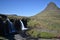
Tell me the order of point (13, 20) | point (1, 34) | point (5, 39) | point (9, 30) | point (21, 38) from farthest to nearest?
1. point (13, 20)
2. point (9, 30)
3. point (1, 34)
4. point (21, 38)
5. point (5, 39)

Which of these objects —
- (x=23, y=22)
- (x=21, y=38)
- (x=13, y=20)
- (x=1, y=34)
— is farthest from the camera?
(x=23, y=22)

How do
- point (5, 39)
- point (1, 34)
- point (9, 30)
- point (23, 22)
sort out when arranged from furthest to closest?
point (23, 22)
point (9, 30)
point (1, 34)
point (5, 39)

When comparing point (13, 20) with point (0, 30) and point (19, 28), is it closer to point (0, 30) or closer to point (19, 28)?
point (19, 28)

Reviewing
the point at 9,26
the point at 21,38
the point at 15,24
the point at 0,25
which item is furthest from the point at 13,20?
the point at 21,38

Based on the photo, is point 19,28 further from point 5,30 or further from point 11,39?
point 11,39

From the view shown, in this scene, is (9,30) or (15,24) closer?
(9,30)

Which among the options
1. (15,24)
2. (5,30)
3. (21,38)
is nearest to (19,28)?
(15,24)

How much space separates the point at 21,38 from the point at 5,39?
103 inches

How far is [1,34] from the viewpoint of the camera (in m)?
25.8

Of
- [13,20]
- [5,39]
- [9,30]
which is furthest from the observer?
[13,20]

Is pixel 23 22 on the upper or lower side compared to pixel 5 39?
upper

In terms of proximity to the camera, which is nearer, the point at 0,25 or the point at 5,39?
the point at 5,39

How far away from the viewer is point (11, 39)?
22766 mm

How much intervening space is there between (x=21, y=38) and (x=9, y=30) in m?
5.44
